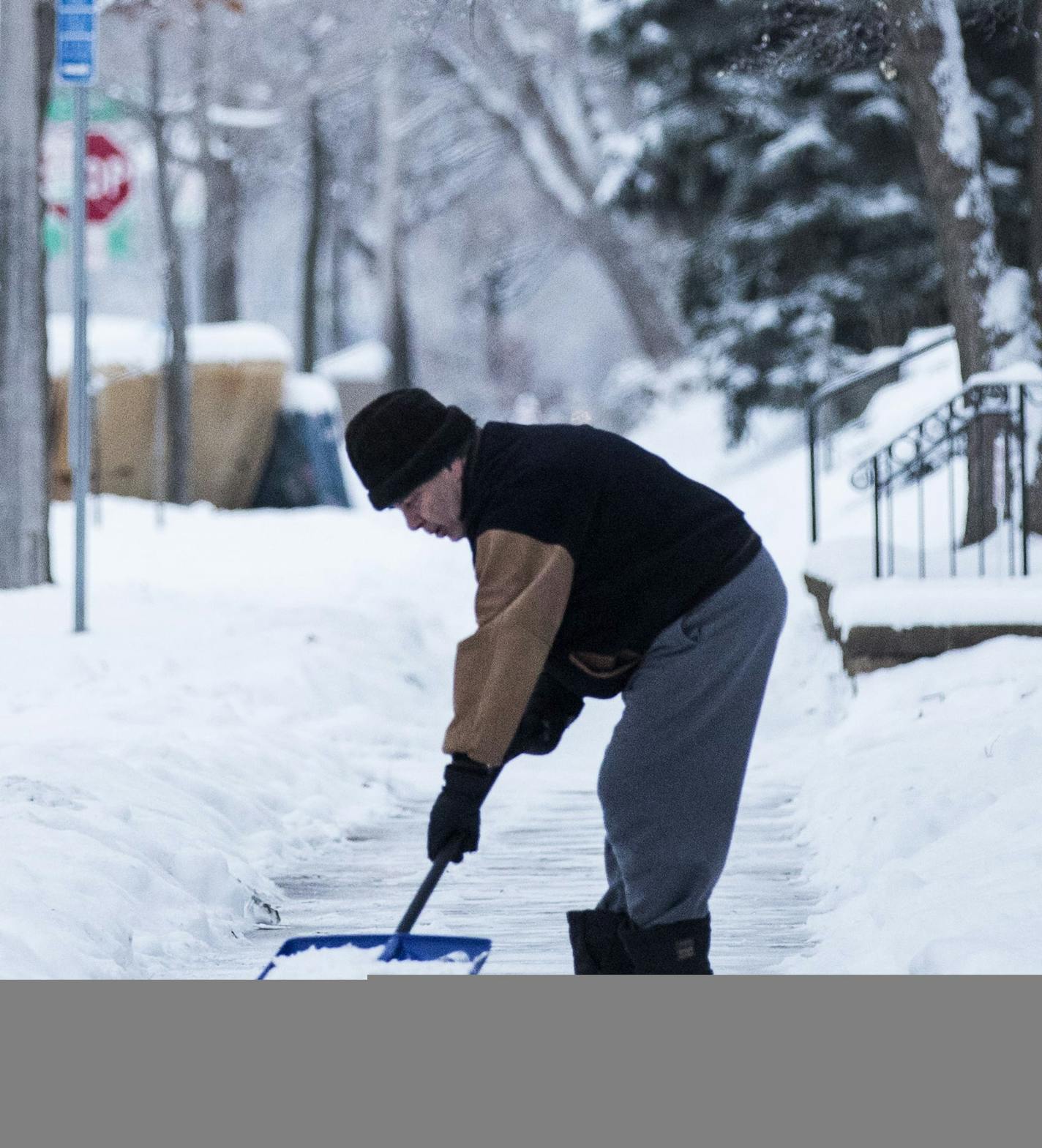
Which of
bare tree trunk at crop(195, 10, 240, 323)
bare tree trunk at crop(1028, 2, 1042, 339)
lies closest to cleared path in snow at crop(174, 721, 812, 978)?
bare tree trunk at crop(1028, 2, 1042, 339)

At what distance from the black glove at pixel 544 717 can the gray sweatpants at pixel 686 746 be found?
0.18m

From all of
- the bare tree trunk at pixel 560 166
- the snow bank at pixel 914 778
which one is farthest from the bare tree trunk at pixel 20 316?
the bare tree trunk at pixel 560 166

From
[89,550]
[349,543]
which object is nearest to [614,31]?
[349,543]

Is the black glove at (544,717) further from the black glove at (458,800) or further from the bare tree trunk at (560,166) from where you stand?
the bare tree trunk at (560,166)

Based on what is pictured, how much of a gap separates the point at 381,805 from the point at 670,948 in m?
3.38

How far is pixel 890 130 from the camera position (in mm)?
17719

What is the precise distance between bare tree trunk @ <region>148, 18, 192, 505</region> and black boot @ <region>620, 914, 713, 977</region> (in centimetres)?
1669

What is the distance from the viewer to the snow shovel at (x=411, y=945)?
14.9ft

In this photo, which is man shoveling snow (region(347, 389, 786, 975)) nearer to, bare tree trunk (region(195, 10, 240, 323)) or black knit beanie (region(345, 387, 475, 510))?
black knit beanie (region(345, 387, 475, 510))

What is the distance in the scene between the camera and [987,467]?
35.4 ft

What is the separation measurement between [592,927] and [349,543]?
48.3 ft

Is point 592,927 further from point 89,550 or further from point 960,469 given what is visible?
point 89,550

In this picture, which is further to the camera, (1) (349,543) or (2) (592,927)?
(1) (349,543)

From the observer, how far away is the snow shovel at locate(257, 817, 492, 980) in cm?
454
